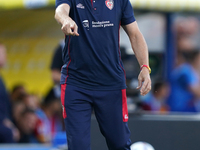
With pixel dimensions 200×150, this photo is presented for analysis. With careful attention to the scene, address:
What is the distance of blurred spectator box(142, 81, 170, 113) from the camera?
7.79 m

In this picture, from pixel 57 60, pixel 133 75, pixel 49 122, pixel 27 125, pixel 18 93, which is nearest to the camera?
pixel 57 60

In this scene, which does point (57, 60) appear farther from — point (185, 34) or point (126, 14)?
point (185, 34)

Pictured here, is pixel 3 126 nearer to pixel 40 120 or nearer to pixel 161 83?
pixel 40 120

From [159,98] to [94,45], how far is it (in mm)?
5065

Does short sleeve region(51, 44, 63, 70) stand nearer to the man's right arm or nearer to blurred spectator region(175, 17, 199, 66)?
the man's right arm

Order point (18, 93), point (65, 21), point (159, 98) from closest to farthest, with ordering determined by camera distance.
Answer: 1. point (65, 21)
2. point (159, 98)
3. point (18, 93)

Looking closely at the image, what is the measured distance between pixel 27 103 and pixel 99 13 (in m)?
5.52

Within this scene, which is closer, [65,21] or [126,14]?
[65,21]

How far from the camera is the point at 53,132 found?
7773 mm

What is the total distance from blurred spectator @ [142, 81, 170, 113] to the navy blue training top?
4481 millimetres

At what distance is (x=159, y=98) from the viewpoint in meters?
8.12

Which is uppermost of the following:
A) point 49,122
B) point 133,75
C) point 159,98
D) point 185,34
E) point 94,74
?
point 94,74

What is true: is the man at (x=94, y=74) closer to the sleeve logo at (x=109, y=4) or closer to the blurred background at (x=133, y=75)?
the sleeve logo at (x=109, y=4)

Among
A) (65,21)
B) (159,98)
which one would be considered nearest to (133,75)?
(159,98)
